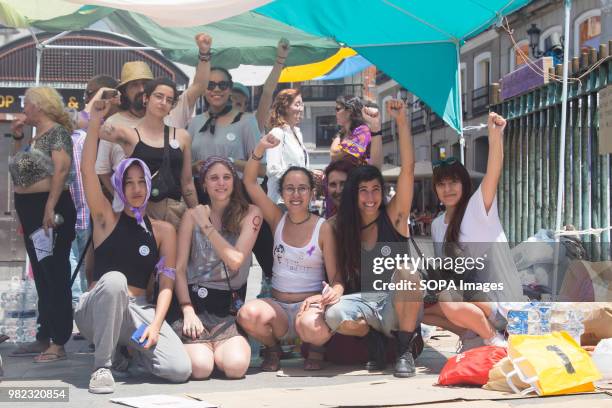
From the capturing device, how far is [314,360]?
457cm

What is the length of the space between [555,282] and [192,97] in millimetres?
2808

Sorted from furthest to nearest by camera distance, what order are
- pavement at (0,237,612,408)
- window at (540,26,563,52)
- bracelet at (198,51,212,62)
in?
1. window at (540,26,563,52)
2. bracelet at (198,51,212,62)
3. pavement at (0,237,612,408)

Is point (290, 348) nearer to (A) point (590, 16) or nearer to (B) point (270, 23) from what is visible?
(B) point (270, 23)

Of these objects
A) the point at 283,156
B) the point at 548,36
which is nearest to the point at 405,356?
the point at 283,156

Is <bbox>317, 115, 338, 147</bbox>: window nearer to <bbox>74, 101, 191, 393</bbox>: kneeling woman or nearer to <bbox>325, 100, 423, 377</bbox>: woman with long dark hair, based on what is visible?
<bbox>325, 100, 423, 377</bbox>: woman with long dark hair

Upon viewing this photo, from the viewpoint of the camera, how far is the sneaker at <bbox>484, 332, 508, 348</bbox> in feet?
14.3

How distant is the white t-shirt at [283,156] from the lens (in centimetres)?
527

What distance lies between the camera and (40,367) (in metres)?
4.61

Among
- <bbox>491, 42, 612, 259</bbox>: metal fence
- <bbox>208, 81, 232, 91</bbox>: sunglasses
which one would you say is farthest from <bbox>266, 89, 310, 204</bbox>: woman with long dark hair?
<bbox>491, 42, 612, 259</bbox>: metal fence

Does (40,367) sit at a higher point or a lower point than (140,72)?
lower

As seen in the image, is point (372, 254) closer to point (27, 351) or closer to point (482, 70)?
point (27, 351)

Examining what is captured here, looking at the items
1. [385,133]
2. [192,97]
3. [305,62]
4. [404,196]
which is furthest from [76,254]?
[385,133]

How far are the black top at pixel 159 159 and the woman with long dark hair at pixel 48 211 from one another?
19.9 inches

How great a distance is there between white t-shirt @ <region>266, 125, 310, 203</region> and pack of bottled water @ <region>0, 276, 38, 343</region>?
2.02 m
